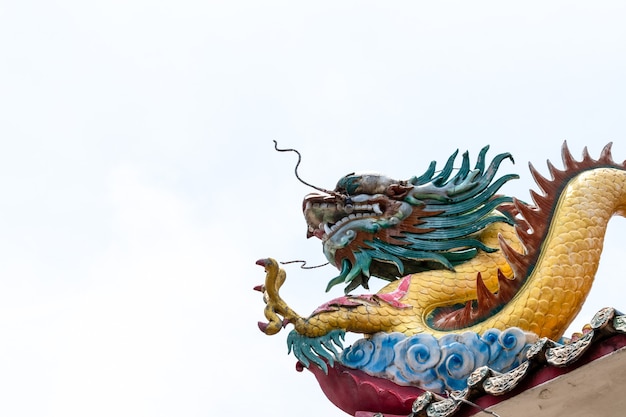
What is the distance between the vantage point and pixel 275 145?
11.4 m

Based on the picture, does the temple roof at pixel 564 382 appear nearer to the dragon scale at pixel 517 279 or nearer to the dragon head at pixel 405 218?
the dragon scale at pixel 517 279

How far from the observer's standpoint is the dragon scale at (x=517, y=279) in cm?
985

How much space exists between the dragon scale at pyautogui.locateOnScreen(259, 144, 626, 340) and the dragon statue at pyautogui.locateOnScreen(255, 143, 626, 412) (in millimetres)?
11

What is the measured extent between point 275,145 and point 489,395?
4179 millimetres

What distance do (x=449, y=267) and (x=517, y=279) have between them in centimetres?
→ 81

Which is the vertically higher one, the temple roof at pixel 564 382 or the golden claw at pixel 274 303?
the golden claw at pixel 274 303

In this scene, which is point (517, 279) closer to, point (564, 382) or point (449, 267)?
point (449, 267)

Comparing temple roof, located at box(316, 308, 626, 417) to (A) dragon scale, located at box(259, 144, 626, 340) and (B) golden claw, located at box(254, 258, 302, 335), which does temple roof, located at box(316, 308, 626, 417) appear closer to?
(A) dragon scale, located at box(259, 144, 626, 340)

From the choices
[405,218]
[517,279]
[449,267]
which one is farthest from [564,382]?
[405,218]

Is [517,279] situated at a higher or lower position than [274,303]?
lower

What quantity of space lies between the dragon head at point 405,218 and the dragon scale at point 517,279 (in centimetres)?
13

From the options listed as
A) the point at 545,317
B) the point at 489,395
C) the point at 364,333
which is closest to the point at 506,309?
the point at 545,317

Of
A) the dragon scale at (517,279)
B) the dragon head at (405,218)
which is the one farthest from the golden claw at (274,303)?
the dragon head at (405,218)

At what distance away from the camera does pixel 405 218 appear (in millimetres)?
10953
